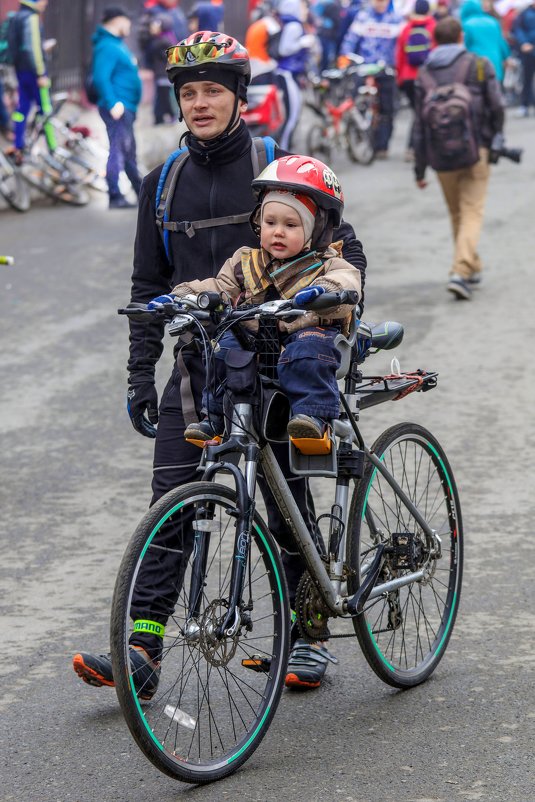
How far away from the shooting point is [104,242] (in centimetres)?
1393

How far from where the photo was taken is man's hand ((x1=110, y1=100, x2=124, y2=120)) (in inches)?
615

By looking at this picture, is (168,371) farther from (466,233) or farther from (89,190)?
(89,190)

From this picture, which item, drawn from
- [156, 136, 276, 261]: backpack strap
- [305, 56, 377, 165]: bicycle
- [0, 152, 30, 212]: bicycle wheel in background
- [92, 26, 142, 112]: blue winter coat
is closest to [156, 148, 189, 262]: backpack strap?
[156, 136, 276, 261]: backpack strap

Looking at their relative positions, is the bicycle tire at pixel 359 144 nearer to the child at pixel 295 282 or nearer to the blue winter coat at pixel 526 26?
the blue winter coat at pixel 526 26

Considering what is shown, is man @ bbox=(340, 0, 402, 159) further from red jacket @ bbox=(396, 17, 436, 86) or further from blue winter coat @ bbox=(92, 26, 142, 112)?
blue winter coat @ bbox=(92, 26, 142, 112)

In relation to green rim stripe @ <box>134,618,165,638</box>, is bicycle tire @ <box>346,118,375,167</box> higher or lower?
lower

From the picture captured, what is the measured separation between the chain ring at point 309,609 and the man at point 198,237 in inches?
9.0

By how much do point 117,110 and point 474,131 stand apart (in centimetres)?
586

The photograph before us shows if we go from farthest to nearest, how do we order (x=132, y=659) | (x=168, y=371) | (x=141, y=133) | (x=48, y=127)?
(x=141, y=133), (x=48, y=127), (x=168, y=371), (x=132, y=659)

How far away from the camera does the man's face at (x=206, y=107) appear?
4.43 m

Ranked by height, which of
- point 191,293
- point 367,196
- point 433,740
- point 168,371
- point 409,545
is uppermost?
point 191,293

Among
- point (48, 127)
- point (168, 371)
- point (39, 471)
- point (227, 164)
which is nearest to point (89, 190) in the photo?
point (48, 127)

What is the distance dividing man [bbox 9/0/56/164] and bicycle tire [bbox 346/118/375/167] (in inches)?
179

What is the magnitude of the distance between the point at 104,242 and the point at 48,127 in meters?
3.12
